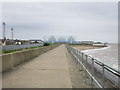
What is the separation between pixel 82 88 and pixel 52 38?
184521 millimetres

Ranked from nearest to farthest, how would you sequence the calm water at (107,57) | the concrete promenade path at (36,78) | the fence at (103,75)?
1. the fence at (103,75)
2. the concrete promenade path at (36,78)
3. the calm water at (107,57)

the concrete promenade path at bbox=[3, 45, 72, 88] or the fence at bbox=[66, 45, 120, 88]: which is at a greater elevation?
the fence at bbox=[66, 45, 120, 88]

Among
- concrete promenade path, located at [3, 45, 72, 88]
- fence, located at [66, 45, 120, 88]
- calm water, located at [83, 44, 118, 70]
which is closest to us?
fence, located at [66, 45, 120, 88]

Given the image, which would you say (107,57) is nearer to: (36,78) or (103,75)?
(36,78)

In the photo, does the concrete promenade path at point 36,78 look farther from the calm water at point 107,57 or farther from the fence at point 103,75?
the calm water at point 107,57

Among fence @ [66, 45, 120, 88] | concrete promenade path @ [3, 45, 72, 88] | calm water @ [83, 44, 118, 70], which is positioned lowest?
calm water @ [83, 44, 118, 70]

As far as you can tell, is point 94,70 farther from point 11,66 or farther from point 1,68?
point 11,66

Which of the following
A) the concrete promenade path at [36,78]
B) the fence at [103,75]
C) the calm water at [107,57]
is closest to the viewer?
the fence at [103,75]

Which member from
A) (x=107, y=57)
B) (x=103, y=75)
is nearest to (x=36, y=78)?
(x=103, y=75)

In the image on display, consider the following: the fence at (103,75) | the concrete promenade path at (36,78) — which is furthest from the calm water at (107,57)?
the concrete promenade path at (36,78)

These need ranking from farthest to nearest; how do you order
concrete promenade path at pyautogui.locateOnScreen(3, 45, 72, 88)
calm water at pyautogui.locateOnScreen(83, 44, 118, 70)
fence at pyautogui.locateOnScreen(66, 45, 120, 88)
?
calm water at pyautogui.locateOnScreen(83, 44, 118, 70) < concrete promenade path at pyautogui.locateOnScreen(3, 45, 72, 88) < fence at pyautogui.locateOnScreen(66, 45, 120, 88)

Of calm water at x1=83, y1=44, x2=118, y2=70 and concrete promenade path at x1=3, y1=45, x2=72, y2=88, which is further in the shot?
calm water at x1=83, y1=44, x2=118, y2=70

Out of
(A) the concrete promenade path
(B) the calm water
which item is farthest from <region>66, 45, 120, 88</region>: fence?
(A) the concrete promenade path

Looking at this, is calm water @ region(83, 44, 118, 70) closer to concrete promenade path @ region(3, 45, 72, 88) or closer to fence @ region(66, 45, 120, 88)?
fence @ region(66, 45, 120, 88)
